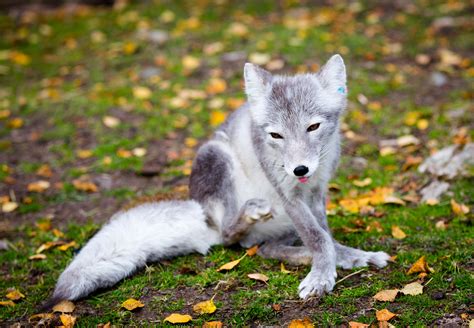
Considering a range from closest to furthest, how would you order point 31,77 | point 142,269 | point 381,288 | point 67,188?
point 381,288
point 142,269
point 67,188
point 31,77

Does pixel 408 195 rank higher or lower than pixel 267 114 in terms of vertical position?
lower

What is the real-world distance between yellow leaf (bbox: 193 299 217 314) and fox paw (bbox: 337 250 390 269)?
970 millimetres

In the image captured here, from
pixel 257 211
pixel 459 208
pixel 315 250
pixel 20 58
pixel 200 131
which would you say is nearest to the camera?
pixel 315 250

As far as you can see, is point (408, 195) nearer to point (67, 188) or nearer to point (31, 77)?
point (67, 188)

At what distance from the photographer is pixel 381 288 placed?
3.58 m

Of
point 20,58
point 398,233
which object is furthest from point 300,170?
point 20,58

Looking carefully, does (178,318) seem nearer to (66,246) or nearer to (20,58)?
(66,246)

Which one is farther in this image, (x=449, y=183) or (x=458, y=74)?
(x=458, y=74)

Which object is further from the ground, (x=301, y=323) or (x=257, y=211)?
(x=257, y=211)

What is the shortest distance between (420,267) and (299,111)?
1.30 m

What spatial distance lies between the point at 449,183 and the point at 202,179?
2.28 meters

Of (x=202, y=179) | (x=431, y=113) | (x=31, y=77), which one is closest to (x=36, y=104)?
(x=31, y=77)

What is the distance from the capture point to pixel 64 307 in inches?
144

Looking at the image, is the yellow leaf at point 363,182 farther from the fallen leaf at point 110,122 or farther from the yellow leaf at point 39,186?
the fallen leaf at point 110,122
